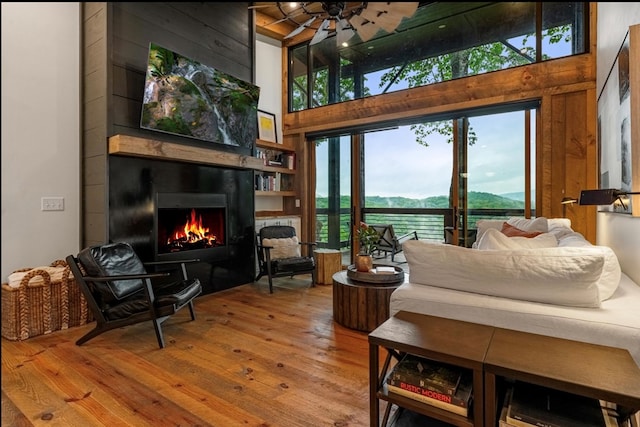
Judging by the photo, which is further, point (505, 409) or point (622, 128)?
point (622, 128)

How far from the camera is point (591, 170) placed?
3754 mm

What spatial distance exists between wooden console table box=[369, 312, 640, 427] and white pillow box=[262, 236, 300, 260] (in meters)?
3.03

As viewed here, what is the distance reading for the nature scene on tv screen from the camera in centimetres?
306

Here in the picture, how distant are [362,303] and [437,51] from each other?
370 cm

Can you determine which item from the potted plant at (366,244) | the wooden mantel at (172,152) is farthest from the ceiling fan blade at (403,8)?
the wooden mantel at (172,152)

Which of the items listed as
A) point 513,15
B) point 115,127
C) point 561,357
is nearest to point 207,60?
point 115,127

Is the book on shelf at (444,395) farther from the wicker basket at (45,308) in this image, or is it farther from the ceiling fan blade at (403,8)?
the wicker basket at (45,308)

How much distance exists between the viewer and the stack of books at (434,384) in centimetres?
134

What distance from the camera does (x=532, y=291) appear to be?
5.71ft

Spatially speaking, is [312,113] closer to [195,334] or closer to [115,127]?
[115,127]

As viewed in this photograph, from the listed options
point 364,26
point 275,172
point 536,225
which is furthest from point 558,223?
point 275,172

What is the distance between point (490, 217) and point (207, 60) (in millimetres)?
3718

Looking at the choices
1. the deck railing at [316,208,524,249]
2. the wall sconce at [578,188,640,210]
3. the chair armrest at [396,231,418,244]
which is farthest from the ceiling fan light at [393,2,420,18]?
the chair armrest at [396,231,418,244]

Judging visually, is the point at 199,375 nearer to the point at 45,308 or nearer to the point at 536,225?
the point at 45,308
